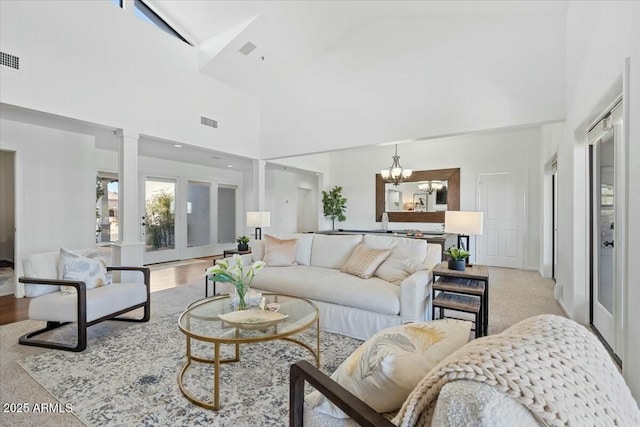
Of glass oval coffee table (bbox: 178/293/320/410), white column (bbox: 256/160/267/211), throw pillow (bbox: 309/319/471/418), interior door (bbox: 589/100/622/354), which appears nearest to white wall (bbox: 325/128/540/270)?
white column (bbox: 256/160/267/211)

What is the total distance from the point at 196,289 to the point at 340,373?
13.3 ft

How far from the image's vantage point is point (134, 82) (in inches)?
173

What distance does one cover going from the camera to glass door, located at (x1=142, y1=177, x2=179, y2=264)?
695 cm

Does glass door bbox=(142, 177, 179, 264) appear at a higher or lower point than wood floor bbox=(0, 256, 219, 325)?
higher

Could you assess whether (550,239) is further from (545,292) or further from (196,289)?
(196,289)

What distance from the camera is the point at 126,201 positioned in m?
4.31

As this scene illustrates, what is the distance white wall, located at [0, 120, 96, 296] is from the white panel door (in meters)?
7.42

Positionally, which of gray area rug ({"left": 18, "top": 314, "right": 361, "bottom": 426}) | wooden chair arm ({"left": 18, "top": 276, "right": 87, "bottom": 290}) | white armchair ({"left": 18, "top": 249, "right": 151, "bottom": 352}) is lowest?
gray area rug ({"left": 18, "top": 314, "right": 361, "bottom": 426})

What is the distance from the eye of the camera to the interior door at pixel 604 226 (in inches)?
101

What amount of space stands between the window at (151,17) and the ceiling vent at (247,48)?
2.91 ft

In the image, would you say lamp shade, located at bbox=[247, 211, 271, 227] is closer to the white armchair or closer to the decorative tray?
the white armchair

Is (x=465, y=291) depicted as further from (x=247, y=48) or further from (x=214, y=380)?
(x=247, y=48)

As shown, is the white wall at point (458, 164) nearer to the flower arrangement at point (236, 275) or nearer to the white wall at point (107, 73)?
the white wall at point (107, 73)

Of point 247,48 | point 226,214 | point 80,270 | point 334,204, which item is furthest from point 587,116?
point 226,214
